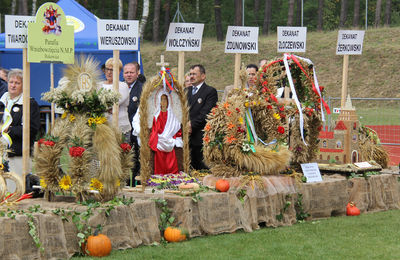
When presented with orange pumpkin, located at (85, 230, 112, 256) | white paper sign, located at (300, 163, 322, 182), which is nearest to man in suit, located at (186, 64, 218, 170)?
white paper sign, located at (300, 163, 322, 182)

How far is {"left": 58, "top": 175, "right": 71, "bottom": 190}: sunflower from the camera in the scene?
273 inches

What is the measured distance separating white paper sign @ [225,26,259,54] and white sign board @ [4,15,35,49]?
121 inches

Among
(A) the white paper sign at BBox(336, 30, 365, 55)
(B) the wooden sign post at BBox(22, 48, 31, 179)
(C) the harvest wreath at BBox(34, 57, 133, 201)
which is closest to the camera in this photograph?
(C) the harvest wreath at BBox(34, 57, 133, 201)

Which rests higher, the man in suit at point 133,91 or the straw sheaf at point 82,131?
the man in suit at point 133,91

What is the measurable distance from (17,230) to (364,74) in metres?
24.0

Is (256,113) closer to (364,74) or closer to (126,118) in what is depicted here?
(126,118)

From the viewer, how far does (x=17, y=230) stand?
6113mm

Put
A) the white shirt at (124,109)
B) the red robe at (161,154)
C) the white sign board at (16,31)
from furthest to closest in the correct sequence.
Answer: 1. the white shirt at (124,109)
2. the red robe at (161,154)
3. the white sign board at (16,31)

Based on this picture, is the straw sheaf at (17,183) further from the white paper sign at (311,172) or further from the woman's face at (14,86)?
the white paper sign at (311,172)

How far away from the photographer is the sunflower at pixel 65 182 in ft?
22.7

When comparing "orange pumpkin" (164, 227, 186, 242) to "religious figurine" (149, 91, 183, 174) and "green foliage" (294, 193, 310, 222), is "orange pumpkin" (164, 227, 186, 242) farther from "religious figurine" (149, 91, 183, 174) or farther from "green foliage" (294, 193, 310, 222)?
"green foliage" (294, 193, 310, 222)

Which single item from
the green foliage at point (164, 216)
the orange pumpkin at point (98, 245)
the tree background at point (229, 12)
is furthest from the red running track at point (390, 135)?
the tree background at point (229, 12)

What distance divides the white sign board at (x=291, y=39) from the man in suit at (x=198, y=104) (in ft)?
3.97

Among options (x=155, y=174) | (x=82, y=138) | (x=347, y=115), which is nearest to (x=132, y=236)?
(x=82, y=138)
